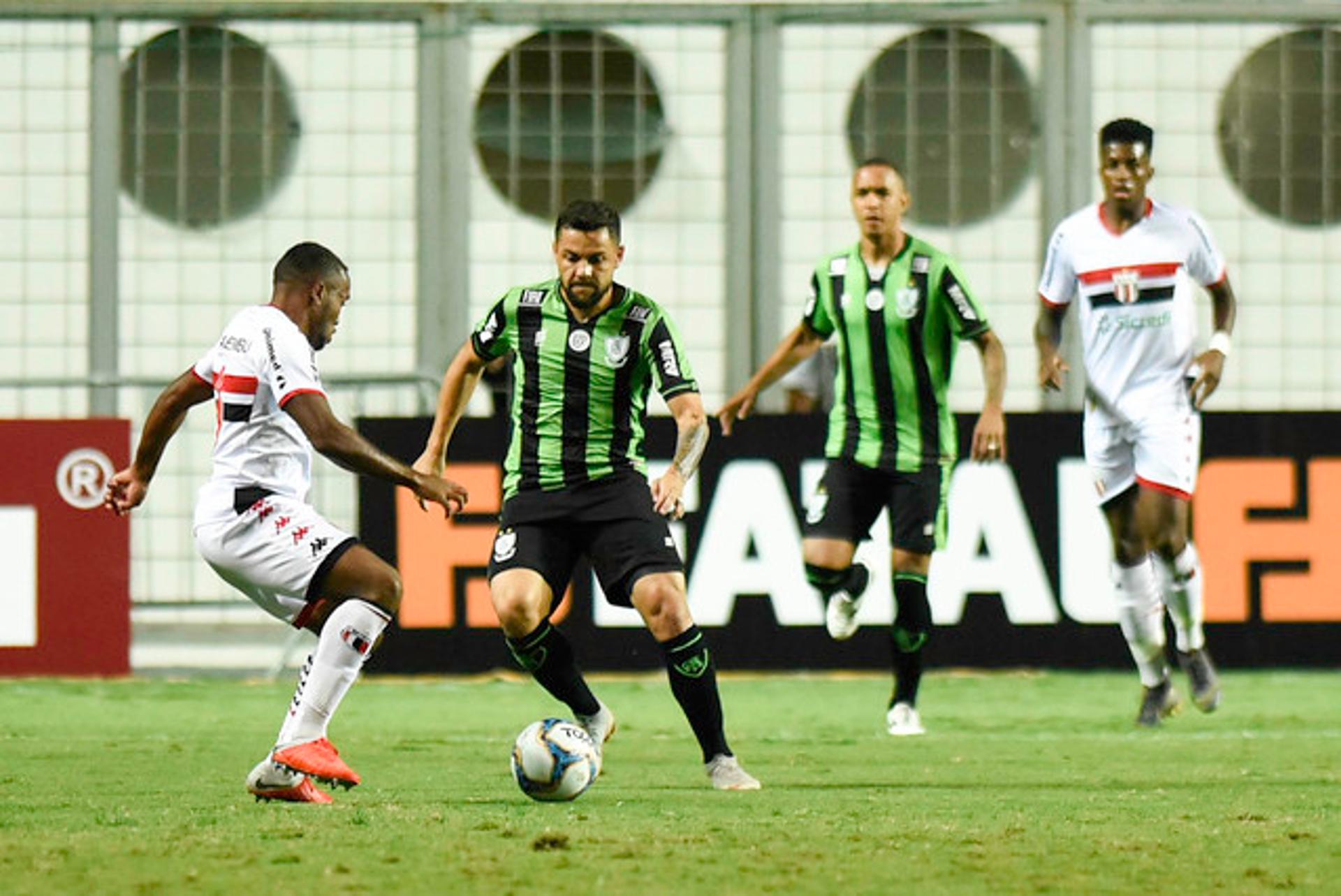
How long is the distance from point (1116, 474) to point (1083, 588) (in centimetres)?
250

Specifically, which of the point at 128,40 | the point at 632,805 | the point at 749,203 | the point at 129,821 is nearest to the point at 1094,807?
the point at 632,805

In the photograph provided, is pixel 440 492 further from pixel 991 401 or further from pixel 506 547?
pixel 991 401

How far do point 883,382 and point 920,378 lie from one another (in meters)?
0.14

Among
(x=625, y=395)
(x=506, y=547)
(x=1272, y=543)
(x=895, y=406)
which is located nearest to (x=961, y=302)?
(x=895, y=406)

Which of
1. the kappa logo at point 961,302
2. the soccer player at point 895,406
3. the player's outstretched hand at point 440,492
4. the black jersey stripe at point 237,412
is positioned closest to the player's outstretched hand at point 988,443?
the soccer player at point 895,406

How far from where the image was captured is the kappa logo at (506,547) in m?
8.12

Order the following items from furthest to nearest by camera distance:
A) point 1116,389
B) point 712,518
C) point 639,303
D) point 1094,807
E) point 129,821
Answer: point 712,518 → point 1116,389 → point 639,303 → point 1094,807 → point 129,821

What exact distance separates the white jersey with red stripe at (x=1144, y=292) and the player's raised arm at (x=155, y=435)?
147 inches

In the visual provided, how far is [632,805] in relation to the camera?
7.35m

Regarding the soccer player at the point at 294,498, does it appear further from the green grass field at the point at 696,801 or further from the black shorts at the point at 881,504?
the black shorts at the point at 881,504

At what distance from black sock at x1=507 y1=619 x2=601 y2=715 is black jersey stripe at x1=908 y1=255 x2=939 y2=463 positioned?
2326 millimetres

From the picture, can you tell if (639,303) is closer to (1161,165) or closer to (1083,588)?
(1083,588)

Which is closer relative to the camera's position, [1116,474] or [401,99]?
[1116,474]

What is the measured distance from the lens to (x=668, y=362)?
26.3ft
